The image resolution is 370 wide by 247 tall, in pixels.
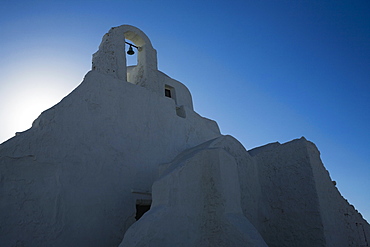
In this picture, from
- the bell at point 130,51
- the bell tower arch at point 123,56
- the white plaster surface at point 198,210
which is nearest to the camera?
the white plaster surface at point 198,210

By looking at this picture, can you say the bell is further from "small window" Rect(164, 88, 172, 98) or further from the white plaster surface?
the white plaster surface

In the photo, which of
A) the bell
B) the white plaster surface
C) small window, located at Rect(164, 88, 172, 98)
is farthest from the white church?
small window, located at Rect(164, 88, 172, 98)

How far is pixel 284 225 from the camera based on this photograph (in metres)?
7.20

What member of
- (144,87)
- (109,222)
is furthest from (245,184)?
(144,87)

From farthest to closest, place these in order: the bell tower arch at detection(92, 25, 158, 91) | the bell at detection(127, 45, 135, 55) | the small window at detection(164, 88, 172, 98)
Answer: the small window at detection(164, 88, 172, 98) → the bell at detection(127, 45, 135, 55) → the bell tower arch at detection(92, 25, 158, 91)

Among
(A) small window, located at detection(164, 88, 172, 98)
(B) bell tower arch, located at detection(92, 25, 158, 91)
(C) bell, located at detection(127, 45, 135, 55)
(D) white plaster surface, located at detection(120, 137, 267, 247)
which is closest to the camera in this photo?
(D) white plaster surface, located at detection(120, 137, 267, 247)

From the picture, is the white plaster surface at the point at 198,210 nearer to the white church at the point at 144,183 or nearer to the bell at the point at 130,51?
the white church at the point at 144,183

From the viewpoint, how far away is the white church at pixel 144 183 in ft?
17.6

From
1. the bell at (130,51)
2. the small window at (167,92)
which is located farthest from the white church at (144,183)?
the small window at (167,92)

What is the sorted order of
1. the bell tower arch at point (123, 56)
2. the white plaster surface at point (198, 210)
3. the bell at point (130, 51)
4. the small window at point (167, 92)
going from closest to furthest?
the white plaster surface at point (198, 210)
the bell tower arch at point (123, 56)
the bell at point (130, 51)
the small window at point (167, 92)

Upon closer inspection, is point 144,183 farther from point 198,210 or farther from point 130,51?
point 130,51

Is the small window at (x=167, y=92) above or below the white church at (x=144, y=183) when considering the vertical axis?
above

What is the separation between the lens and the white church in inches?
211

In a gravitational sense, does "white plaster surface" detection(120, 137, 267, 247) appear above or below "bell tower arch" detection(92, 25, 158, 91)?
below
